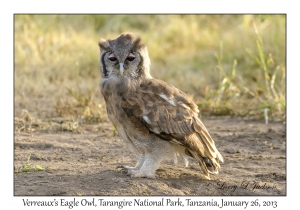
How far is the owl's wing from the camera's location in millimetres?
6008

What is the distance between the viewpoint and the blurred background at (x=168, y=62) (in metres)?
9.02

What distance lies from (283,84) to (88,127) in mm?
3261

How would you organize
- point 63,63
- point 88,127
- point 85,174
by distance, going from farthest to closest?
point 63,63
point 88,127
point 85,174

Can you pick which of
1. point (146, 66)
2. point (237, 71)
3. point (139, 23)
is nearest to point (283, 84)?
point (237, 71)

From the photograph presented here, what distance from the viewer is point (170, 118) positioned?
607 cm

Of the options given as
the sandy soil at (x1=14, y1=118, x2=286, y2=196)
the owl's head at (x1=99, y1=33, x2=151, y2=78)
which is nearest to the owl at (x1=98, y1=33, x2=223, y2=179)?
the owl's head at (x1=99, y1=33, x2=151, y2=78)

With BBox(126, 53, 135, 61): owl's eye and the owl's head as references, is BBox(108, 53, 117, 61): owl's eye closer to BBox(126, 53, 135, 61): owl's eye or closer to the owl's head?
the owl's head

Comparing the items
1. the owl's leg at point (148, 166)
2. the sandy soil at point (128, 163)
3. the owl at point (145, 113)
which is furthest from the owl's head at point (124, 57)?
the sandy soil at point (128, 163)

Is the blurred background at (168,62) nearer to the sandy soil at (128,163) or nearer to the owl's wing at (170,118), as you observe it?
the sandy soil at (128,163)

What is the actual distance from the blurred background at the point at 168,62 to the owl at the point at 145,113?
2.21 metres

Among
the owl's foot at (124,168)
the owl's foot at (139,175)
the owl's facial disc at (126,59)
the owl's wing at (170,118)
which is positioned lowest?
the owl's foot at (139,175)

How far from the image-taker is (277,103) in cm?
883

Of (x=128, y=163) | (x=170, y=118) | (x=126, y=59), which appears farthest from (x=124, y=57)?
(x=128, y=163)

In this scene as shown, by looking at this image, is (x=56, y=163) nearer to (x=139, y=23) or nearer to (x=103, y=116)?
(x=103, y=116)
